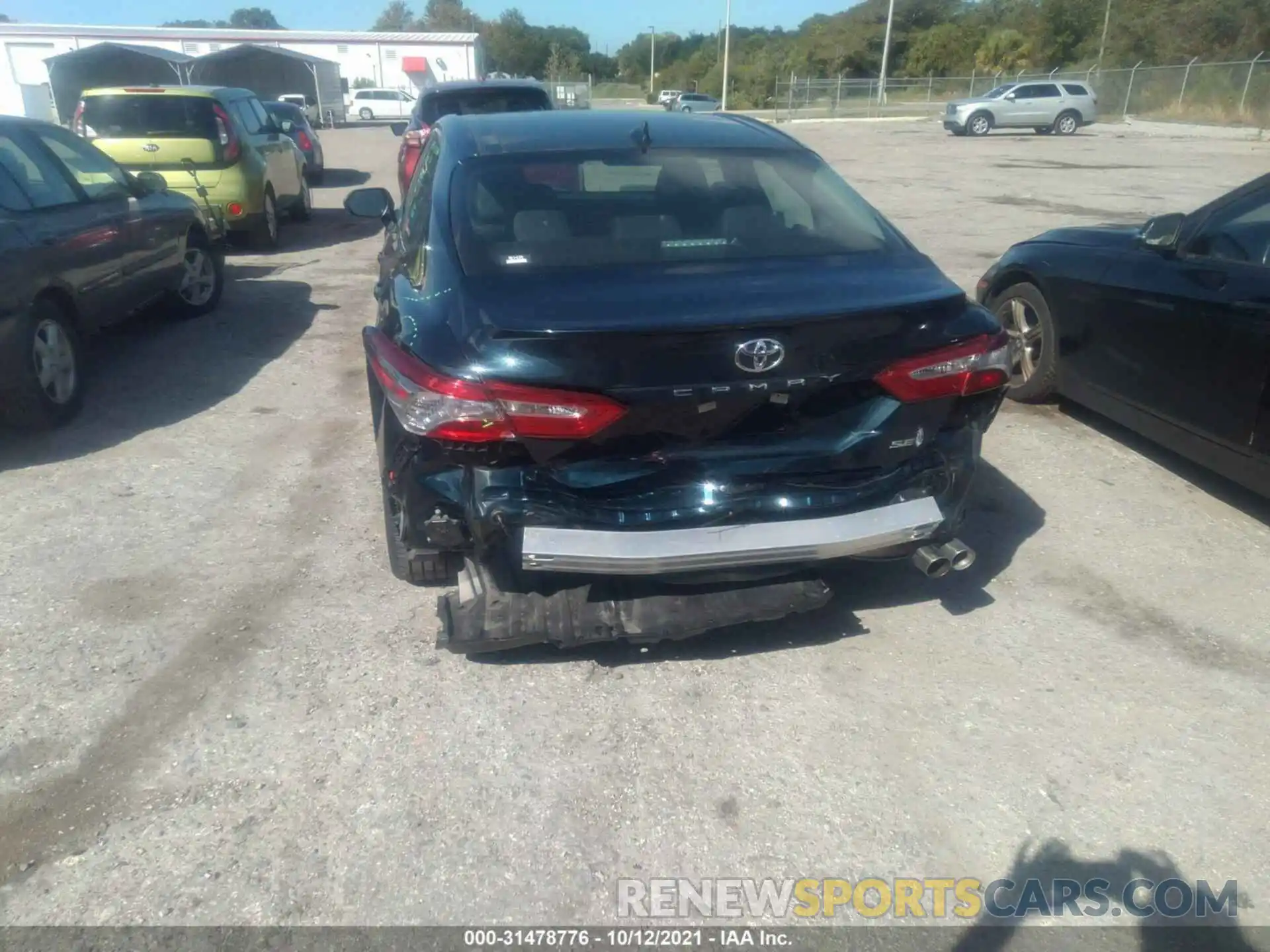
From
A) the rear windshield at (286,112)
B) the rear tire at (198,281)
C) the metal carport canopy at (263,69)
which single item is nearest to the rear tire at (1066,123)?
the rear windshield at (286,112)

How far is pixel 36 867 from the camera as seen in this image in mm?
2568

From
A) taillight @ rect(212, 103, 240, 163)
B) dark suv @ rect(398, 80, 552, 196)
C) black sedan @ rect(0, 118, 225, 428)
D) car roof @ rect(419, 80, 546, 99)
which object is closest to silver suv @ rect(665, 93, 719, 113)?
car roof @ rect(419, 80, 546, 99)

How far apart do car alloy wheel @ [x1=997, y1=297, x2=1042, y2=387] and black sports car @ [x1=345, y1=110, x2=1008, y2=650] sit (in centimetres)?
252

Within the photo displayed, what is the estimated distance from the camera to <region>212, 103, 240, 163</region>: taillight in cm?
1020

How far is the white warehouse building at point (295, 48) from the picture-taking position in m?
46.3

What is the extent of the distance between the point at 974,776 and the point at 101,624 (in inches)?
119

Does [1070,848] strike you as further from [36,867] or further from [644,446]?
[36,867]

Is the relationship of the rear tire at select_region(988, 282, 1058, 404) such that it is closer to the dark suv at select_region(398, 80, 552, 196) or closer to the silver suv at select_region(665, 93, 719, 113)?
the dark suv at select_region(398, 80, 552, 196)

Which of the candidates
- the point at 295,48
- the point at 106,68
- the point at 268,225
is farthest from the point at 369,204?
the point at 295,48

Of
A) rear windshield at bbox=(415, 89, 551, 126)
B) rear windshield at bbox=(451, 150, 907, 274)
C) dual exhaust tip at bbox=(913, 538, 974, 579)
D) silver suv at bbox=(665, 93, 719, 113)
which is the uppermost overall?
rear windshield at bbox=(451, 150, 907, 274)

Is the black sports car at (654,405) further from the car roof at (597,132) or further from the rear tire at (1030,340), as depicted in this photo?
the rear tire at (1030,340)

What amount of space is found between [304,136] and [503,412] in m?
16.6

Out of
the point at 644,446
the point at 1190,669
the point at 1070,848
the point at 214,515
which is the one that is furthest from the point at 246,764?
the point at 1190,669

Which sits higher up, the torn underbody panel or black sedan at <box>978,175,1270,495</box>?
black sedan at <box>978,175,1270,495</box>
